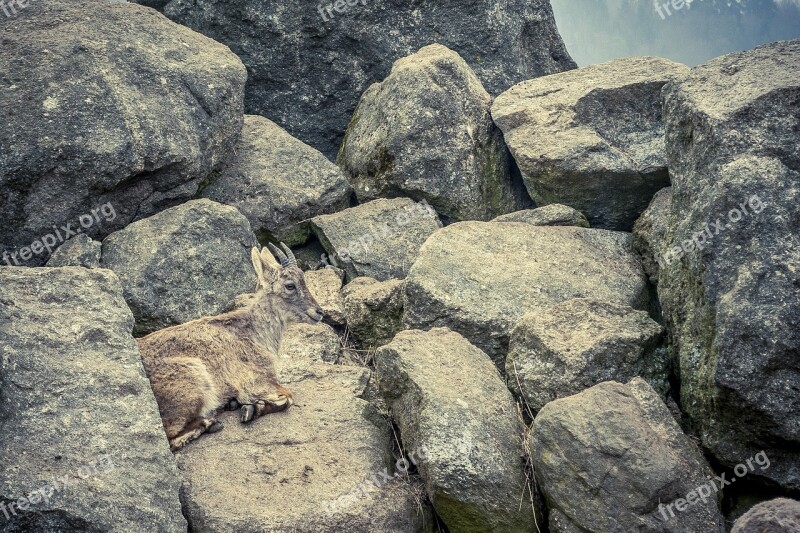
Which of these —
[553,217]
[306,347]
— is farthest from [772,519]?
[553,217]

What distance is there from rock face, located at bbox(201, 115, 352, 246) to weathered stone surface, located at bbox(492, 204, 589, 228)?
2.12 m

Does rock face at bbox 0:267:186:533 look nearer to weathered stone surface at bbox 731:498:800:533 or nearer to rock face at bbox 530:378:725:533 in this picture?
rock face at bbox 530:378:725:533

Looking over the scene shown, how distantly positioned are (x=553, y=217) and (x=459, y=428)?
13.2 feet

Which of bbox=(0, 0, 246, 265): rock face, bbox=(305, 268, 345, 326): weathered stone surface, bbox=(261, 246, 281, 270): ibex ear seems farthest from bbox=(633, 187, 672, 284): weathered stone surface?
bbox=(0, 0, 246, 265): rock face

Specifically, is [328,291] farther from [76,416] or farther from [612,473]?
[612,473]

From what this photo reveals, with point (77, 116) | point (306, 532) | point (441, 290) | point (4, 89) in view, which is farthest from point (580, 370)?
point (4, 89)

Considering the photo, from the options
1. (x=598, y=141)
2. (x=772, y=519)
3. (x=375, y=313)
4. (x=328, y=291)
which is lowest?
(x=328, y=291)

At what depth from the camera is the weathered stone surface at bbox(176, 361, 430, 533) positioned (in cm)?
775

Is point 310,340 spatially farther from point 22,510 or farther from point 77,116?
point 22,510

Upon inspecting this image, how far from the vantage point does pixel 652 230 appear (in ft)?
35.4

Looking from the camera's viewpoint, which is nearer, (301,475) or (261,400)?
(301,475)

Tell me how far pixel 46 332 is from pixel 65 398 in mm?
653

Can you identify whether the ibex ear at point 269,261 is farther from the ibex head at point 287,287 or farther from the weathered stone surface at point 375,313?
the weathered stone surface at point 375,313

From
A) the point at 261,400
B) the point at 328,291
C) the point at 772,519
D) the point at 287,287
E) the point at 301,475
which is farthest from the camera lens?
the point at 328,291
